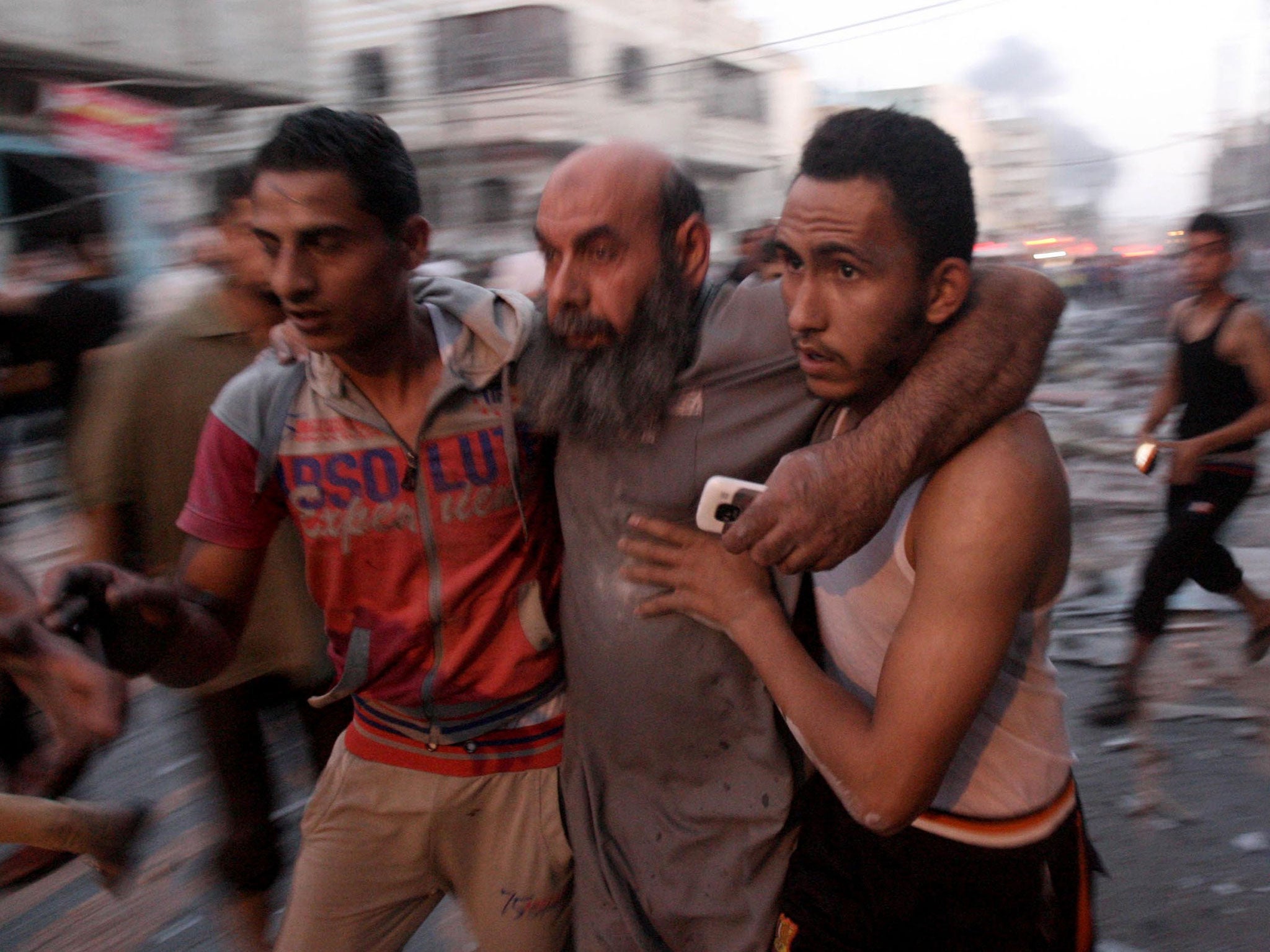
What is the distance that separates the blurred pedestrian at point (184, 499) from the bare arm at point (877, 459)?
71.3 inches

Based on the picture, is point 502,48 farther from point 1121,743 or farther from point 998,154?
point 1121,743

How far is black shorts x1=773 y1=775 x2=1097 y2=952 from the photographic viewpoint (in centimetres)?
154

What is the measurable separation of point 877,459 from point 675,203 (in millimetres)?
628

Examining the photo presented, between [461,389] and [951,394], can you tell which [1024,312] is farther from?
[461,389]

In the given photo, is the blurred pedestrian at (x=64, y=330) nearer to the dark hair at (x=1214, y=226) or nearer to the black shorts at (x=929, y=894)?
the black shorts at (x=929, y=894)

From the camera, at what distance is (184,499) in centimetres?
277

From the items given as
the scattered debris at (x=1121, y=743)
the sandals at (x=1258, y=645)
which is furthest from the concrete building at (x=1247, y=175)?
the scattered debris at (x=1121, y=743)

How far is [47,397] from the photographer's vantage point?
6820mm

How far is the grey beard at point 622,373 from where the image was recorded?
163 centimetres

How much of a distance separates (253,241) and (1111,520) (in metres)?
6.34

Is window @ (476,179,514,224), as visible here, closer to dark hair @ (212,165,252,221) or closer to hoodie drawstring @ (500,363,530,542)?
dark hair @ (212,165,252,221)

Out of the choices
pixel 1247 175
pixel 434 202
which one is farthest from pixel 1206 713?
pixel 434 202

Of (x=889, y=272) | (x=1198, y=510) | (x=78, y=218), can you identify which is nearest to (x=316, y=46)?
(x=78, y=218)

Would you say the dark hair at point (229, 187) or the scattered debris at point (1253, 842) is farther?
the scattered debris at point (1253, 842)
